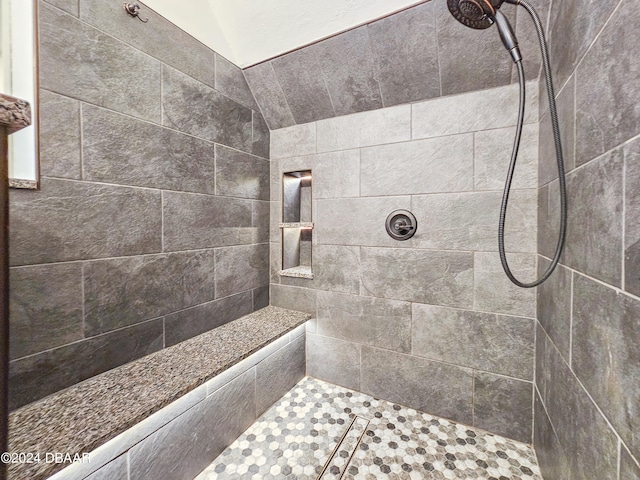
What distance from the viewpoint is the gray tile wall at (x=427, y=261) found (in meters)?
1.21

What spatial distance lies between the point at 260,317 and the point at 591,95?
1.78 meters

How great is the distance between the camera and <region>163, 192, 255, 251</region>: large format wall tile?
1261 mm

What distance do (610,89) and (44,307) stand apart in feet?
5.96

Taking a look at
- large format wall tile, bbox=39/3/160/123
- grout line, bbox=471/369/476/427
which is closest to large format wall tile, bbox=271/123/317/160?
large format wall tile, bbox=39/3/160/123

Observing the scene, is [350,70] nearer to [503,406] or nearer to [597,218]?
[597,218]

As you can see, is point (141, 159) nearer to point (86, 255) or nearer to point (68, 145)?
point (68, 145)

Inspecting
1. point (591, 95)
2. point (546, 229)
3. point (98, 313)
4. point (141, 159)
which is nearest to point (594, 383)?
point (546, 229)

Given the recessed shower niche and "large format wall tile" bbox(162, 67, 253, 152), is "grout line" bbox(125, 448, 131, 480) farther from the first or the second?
"large format wall tile" bbox(162, 67, 253, 152)

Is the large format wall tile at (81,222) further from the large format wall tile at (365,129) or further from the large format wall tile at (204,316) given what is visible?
the large format wall tile at (365,129)

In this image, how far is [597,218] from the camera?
2.12 ft

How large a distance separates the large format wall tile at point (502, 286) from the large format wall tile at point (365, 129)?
0.81 m

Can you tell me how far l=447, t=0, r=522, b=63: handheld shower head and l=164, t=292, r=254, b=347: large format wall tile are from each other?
5.62 feet

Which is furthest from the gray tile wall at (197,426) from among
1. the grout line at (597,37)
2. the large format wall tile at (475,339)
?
the grout line at (597,37)

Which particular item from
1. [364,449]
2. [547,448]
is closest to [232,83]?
[364,449]
